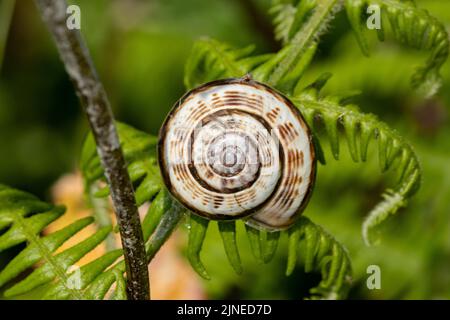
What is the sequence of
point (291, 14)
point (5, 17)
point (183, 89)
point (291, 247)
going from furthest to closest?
point (183, 89)
point (5, 17)
point (291, 14)
point (291, 247)

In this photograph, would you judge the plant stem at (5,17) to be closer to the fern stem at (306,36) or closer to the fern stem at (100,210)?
the fern stem at (100,210)

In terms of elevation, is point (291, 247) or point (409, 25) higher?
point (409, 25)

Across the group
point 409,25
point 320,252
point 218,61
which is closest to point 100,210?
point 218,61

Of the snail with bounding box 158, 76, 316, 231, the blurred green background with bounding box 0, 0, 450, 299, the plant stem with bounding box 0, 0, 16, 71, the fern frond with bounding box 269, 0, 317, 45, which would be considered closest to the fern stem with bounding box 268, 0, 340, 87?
the fern frond with bounding box 269, 0, 317, 45

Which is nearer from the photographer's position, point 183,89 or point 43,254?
point 43,254

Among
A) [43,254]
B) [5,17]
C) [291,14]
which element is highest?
[5,17]

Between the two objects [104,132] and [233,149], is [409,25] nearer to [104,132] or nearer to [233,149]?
[233,149]

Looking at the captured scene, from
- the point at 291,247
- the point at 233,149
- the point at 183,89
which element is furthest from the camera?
the point at 183,89
